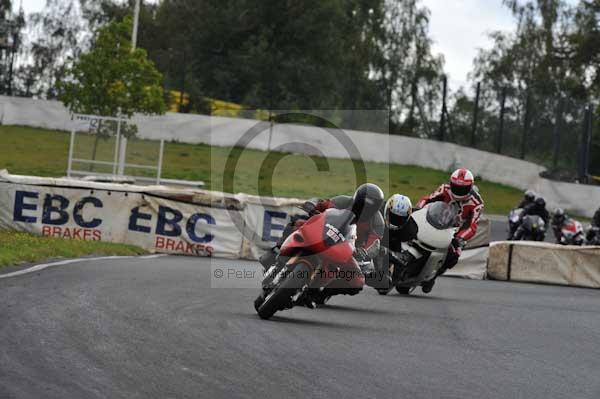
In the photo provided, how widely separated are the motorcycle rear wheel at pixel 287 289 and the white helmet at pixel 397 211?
2.93m

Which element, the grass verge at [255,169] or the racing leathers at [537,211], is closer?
the racing leathers at [537,211]

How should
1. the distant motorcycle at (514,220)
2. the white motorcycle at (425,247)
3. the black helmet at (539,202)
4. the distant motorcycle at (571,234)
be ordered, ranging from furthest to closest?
Answer: the distant motorcycle at (571,234)
the distant motorcycle at (514,220)
the black helmet at (539,202)
the white motorcycle at (425,247)

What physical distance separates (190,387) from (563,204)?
27.7 metres

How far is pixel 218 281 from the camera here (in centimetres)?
1300

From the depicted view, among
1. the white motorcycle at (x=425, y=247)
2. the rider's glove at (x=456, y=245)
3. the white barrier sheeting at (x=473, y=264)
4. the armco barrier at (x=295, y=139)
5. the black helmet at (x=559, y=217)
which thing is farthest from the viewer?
the armco barrier at (x=295, y=139)

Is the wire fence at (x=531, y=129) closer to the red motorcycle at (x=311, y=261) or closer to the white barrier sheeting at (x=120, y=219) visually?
the white barrier sheeting at (x=120, y=219)

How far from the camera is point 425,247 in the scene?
12594mm

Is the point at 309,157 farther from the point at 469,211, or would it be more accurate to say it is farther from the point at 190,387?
the point at 190,387

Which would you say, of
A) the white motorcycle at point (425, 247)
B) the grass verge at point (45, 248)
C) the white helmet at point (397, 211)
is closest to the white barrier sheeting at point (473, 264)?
the white motorcycle at point (425, 247)

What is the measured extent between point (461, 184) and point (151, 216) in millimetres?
5848

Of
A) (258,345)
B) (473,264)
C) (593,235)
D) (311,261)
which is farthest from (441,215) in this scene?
(593,235)

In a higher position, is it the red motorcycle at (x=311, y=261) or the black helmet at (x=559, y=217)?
the black helmet at (x=559, y=217)

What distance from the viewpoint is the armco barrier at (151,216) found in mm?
17016

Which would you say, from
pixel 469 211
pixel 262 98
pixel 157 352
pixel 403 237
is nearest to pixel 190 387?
pixel 157 352
